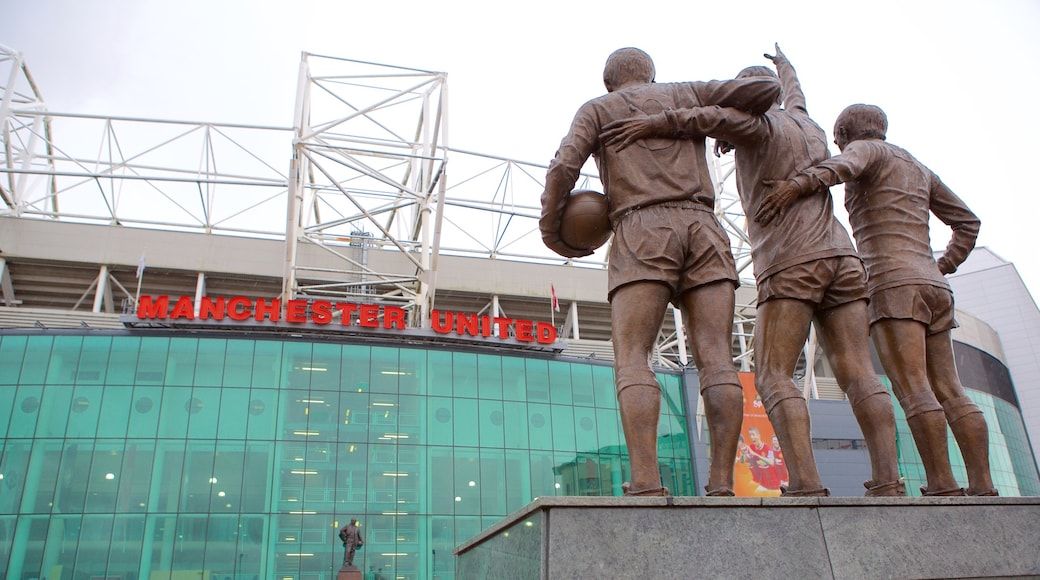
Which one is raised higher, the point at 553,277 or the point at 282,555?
the point at 553,277

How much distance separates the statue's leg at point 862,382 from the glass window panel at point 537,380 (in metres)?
26.0

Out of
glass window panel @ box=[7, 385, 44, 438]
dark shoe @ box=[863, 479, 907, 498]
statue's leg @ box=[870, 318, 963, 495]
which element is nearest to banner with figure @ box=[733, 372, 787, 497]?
glass window panel @ box=[7, 385, 44, 438]

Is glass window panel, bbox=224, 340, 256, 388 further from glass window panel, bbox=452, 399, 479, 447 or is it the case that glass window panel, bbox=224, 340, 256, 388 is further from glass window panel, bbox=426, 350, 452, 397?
glass window panel, bbox=452, 399, 479, 447

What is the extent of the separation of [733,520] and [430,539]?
84.3 feet

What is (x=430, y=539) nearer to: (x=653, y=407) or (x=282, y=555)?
(x=282, y=555)

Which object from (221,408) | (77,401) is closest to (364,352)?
(221,408)

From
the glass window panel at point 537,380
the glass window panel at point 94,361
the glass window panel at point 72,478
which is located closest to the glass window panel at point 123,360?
the glass window panel at point 94,361

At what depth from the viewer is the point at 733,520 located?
4000 mm

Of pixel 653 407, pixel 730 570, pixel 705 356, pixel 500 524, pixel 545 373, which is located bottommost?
pixel 730 570

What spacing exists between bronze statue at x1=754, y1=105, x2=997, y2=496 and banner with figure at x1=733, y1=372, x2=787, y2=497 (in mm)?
25802

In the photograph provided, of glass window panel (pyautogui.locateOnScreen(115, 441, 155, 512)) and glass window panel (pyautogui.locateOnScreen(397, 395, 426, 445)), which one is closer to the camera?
glass window panel (pyautogui.locateOnScreen(115, 441, 155, 512))

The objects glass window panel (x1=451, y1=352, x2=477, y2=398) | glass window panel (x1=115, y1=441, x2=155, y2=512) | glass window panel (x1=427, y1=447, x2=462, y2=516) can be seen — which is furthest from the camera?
glass window panel (x1=451, y1=352, x2=477, y2=398)

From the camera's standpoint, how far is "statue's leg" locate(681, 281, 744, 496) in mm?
4816

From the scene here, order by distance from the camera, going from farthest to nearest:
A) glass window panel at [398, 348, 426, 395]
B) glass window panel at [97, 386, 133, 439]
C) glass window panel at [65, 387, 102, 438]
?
glass window panel at [398, 348, 426, 395] < glass window panel at [97, 386, 133, 439] < glass window panel at [65, 387, 102, 438]
